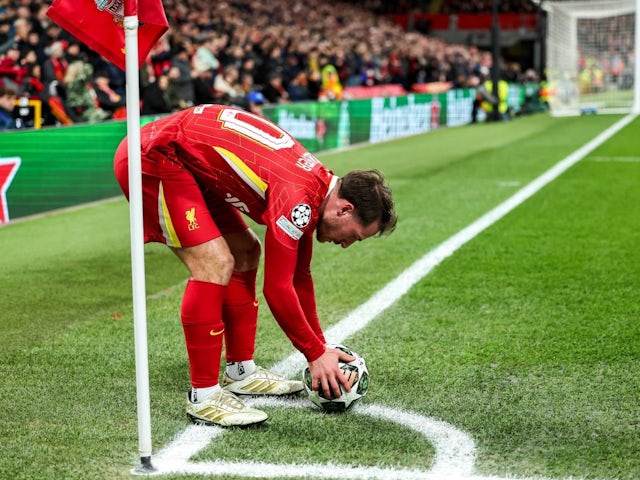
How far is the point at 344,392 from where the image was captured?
4336 millimetres

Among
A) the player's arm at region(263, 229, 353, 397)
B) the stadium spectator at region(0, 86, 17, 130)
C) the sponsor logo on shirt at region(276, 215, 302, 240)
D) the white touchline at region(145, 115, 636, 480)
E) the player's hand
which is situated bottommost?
the white touchline at region(145, 115, 636, 480)

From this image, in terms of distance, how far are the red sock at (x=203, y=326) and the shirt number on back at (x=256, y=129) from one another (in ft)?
2.12

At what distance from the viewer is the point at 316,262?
8242 millimetres

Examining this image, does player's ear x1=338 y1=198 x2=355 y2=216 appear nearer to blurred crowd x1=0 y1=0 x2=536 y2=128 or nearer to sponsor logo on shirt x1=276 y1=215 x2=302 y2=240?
sponsor logo on shirt x1=276 y1=215 x2=302 y2=240

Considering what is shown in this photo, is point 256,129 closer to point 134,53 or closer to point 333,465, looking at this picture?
point 134,53

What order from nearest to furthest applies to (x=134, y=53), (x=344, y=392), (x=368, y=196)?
(x=134, y=53)
(x=368, y=196)
(x=344, y=392)

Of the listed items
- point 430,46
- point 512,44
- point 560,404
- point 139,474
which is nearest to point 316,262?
point 560,404

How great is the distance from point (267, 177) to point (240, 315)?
93 cm

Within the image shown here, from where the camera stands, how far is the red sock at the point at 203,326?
13.6 ft

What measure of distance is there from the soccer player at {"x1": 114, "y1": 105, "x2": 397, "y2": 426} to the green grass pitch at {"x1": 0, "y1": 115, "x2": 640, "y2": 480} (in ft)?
1.05

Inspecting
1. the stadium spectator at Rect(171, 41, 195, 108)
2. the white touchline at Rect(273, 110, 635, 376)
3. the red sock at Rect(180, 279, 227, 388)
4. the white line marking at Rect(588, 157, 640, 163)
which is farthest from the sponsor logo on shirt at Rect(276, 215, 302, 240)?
the white line marking at Rect(588, 157, 640, 163)

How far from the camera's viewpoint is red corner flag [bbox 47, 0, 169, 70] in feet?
11.9

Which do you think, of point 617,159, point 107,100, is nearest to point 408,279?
point 107,100

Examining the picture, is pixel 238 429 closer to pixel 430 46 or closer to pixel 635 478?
pixel 635 478
